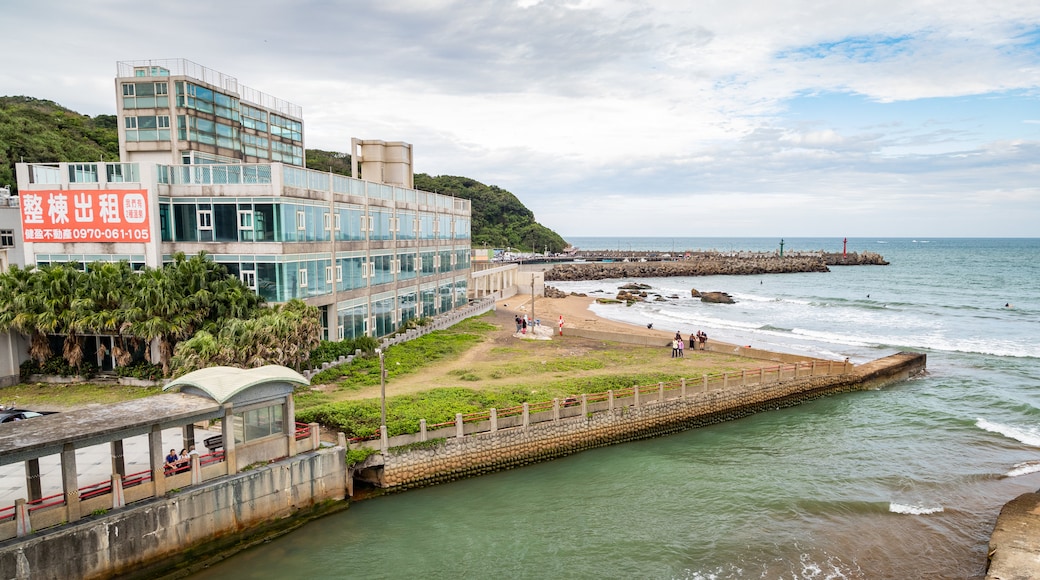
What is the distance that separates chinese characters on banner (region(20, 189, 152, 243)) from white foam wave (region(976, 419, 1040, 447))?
4609 centimetres

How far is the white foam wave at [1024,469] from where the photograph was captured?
28469 millimetres

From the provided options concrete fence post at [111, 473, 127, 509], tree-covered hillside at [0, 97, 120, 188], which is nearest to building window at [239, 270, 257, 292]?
concrete fence post at [111, 473, 127, 509]

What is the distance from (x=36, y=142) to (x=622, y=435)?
254 feet

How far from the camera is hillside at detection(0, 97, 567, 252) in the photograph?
72875 millimetres

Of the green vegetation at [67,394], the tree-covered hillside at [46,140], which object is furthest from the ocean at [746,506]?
the tree-covered hillside at [46,140]

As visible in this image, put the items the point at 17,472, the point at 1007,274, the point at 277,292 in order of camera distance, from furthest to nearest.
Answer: the point at 1007,274
the point at 277,292
the point at 17,472

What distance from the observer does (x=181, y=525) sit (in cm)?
1945

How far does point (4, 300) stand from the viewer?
30.8 metres

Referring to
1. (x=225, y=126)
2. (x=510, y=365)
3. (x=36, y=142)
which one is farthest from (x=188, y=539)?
(x=36, y=142)

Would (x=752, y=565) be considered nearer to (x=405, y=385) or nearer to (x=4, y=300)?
(x=405, y=385)

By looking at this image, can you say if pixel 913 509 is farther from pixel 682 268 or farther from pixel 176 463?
pixel 682 268

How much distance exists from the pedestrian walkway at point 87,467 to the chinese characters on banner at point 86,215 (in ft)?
45.3

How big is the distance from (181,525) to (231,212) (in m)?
18.6

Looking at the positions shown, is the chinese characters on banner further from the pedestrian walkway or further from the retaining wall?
the retaining wall
